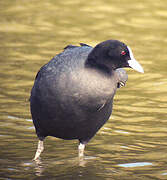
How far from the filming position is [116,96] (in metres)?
10.8

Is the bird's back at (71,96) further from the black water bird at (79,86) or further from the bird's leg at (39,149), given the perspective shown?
the bird's leg at (39,149)

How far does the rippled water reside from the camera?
23.8ft

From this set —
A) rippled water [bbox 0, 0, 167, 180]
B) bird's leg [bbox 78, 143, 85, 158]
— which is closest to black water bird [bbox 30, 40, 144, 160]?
bird's leg [bbox 78, 143, 85, 158]

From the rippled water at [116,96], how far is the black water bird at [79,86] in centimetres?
60

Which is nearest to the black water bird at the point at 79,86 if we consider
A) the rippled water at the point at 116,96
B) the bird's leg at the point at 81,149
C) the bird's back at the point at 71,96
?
the bird's back at the point at 71,96

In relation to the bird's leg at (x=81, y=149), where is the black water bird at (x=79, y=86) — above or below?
above

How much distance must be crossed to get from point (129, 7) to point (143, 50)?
3865 mm

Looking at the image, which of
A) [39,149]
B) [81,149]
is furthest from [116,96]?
[39,149]

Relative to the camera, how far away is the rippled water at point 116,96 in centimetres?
725

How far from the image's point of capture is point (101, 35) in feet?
47.9

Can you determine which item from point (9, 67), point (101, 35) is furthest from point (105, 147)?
point (101, 35)

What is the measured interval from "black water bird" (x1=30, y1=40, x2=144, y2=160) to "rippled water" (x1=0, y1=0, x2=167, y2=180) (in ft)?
1.95

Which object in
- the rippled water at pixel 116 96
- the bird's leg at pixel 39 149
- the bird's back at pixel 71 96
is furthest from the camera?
the bird's leg at pixel 39 149

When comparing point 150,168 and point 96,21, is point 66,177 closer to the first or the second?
point 150,168
